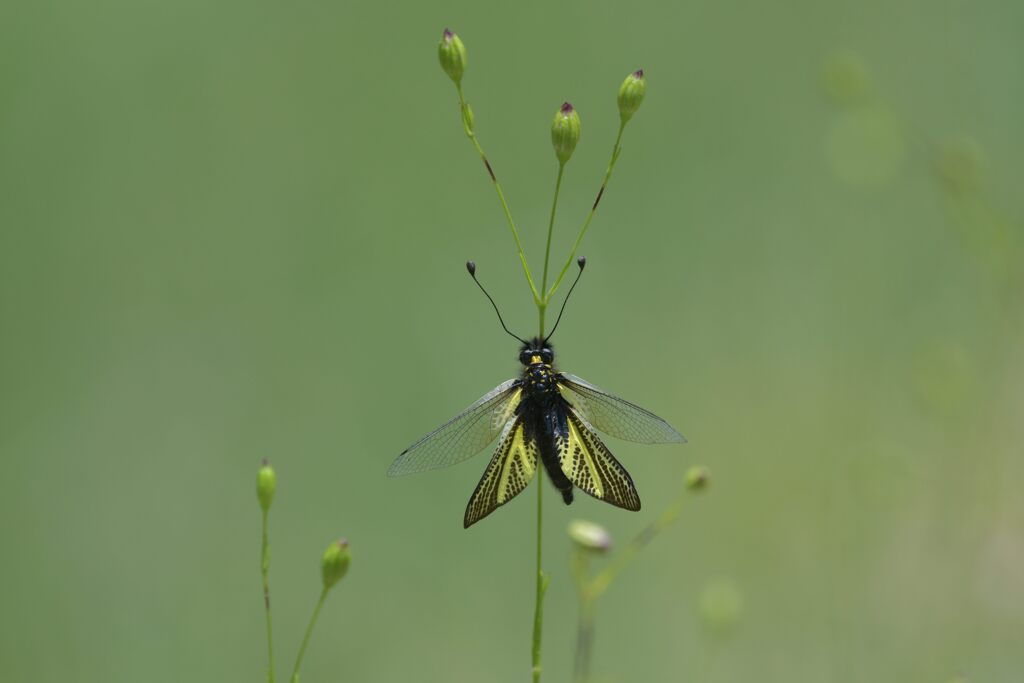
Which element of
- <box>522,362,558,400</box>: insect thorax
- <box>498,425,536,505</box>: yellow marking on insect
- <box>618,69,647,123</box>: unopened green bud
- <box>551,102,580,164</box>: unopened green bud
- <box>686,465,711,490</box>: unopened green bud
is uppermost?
<box>618,69,647,123</box>: unopened green bud

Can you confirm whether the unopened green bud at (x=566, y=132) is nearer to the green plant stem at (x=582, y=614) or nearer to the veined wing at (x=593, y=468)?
the veined wing at (x=593, y=468)

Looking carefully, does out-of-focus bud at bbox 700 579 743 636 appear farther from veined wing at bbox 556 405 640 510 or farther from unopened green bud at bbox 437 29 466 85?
unopened green bud at bbox 437 29 466 85

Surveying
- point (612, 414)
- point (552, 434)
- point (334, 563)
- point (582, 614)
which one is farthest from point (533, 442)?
point (334, 563)

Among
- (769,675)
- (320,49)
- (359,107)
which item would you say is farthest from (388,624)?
(320,49)

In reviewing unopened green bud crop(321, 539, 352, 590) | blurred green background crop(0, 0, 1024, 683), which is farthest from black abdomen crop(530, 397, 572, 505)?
blurred green background crop(0, 0, 1024, 683)

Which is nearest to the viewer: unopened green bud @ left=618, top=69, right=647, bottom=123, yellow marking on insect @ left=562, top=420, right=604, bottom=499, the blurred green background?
unopened green bud @ left=618, top=69, right=647, bottom=123
